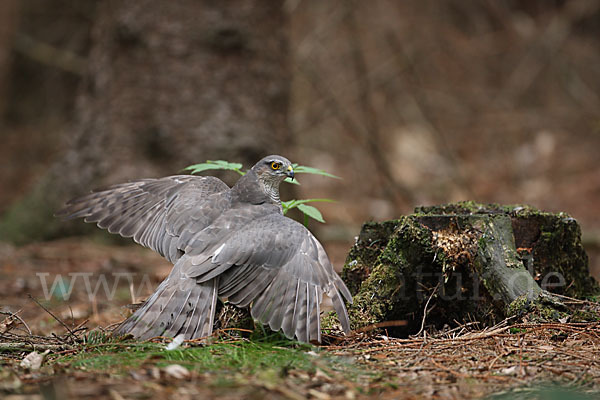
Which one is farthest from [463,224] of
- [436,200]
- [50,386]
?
[436,200]

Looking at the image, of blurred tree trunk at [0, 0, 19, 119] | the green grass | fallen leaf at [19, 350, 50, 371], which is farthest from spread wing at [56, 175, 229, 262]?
blurred tree trunk at [0, 0, 19, 119]

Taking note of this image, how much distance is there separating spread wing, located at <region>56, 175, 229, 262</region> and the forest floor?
28.2 inches

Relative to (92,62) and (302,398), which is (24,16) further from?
(302,398)

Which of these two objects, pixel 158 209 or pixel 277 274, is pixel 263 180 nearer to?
pixel 158 209

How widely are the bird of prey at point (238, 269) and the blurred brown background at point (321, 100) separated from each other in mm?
3474

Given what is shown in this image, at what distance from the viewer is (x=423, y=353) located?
2.98 metres

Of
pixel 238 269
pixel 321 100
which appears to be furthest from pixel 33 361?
pixel 321 100

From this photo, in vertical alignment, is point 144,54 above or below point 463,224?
above

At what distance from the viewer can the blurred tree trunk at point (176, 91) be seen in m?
7.12

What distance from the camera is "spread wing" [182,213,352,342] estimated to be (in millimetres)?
3014

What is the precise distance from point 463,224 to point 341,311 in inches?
39.2

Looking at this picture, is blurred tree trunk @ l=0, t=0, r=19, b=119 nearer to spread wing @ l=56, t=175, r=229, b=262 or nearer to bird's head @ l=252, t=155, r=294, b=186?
spread wing @ l=56, t=175, r=229, b=262

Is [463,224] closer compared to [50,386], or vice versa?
[50,386]

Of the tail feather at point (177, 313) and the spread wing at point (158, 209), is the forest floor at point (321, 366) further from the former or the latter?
the spread wing at point (158, 209)
